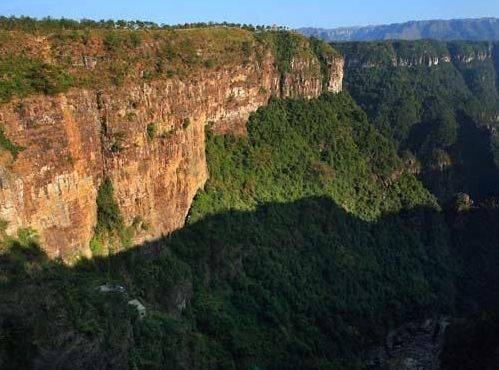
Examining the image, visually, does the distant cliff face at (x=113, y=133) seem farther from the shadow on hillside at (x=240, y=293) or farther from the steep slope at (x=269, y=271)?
the shadow on hillside at (x=240, y=293)

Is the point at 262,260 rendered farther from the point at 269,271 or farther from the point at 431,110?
the point at 431,110

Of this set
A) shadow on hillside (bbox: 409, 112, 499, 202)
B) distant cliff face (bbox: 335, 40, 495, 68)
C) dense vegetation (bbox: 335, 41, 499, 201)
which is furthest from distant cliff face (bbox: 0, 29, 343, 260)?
distant cliff face (bbox: 335, 40, 495, 68)

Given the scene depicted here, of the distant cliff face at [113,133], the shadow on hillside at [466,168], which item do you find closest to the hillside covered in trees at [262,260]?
the distant cliff face at [113,133]

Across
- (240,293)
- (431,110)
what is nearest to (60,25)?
(240,293)

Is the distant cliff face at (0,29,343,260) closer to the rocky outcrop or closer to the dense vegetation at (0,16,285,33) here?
the dense vegetation at (0,16,285,33)

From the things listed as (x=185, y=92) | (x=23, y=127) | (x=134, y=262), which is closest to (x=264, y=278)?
(x=134, y=262)
